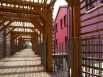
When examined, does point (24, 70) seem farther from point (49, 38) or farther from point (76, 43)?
point (76, 43)

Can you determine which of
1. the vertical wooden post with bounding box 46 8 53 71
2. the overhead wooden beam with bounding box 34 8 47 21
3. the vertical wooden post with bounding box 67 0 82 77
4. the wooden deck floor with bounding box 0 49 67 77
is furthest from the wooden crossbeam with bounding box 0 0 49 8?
the vertical wooden post with bounding box 67 0 82 77

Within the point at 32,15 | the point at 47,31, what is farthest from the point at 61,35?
the point at 47,31

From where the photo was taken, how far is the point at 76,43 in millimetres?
4773

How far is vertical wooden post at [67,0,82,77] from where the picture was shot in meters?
4.80

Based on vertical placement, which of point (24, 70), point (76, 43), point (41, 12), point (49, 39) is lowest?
point (24, 70)

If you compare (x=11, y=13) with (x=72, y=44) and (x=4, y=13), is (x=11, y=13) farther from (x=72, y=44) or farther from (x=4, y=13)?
(x=72, y=44)

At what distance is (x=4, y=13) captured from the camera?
10656 mm

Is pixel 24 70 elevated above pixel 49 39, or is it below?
below

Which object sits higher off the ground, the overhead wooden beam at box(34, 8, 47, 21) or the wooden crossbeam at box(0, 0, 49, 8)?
the wooden crossbeam at box(0, 0, 49, 8)

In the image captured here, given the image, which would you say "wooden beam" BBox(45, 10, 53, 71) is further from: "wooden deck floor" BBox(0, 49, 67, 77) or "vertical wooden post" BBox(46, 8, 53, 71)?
"wooden deck floor" BBox(0, 49, 67, 77)

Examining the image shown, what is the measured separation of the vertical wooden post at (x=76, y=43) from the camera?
15.7ft

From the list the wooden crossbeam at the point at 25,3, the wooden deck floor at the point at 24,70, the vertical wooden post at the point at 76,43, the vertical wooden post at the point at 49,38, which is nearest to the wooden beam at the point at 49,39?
the vertical wooden post at the point at 49,38

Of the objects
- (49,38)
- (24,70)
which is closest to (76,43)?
(49,38)

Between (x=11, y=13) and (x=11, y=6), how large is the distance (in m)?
1.29
